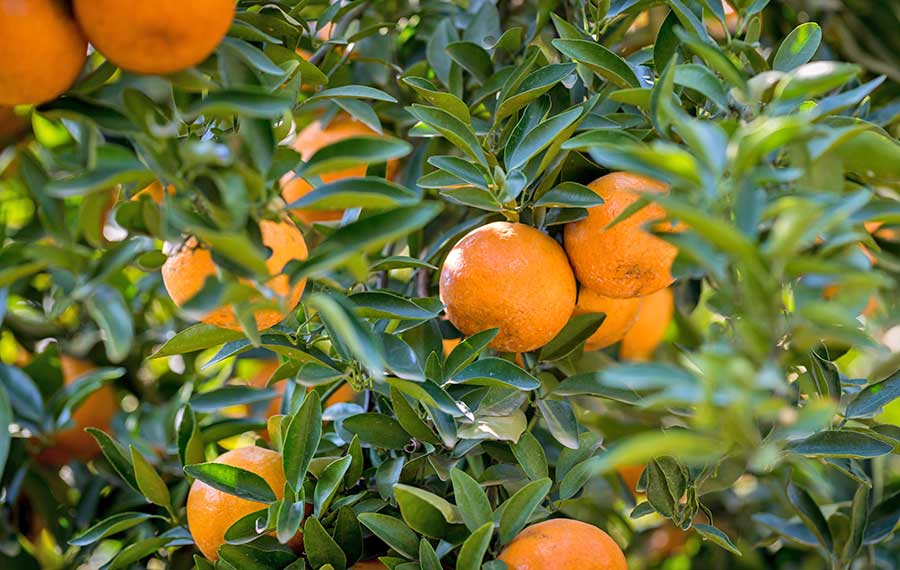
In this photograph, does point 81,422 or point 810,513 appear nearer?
point 810,513

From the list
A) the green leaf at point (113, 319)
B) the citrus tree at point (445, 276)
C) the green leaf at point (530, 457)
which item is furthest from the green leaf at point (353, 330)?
the green leaf at point (530, 457)

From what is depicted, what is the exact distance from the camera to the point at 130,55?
80cm

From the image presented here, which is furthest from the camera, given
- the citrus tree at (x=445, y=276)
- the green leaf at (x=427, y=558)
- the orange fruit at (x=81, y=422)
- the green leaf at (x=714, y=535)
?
the orange fruit at (x=81, y=422)

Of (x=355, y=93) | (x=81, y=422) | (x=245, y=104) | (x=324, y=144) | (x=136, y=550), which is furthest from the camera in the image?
(x=81, y=422)

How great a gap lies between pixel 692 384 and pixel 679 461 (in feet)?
1.66

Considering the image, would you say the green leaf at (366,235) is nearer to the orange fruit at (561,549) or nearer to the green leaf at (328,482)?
the green leaf at (328,482)

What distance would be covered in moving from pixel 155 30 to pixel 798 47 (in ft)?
2.15

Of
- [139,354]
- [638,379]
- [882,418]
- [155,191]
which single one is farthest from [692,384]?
[139,354]

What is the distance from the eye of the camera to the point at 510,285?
3.39ft

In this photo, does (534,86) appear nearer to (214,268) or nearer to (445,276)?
(445,276)

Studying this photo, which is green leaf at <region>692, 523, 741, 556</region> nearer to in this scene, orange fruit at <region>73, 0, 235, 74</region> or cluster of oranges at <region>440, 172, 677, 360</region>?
cluster of oranges at <region>440, 172, 677, 360</region>

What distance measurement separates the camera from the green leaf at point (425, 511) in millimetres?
963

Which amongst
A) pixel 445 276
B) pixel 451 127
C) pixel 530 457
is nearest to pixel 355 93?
pixel 451 127

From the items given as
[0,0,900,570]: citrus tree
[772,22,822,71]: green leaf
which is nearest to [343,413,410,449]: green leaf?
[0,0,900,570]: citrus tree
